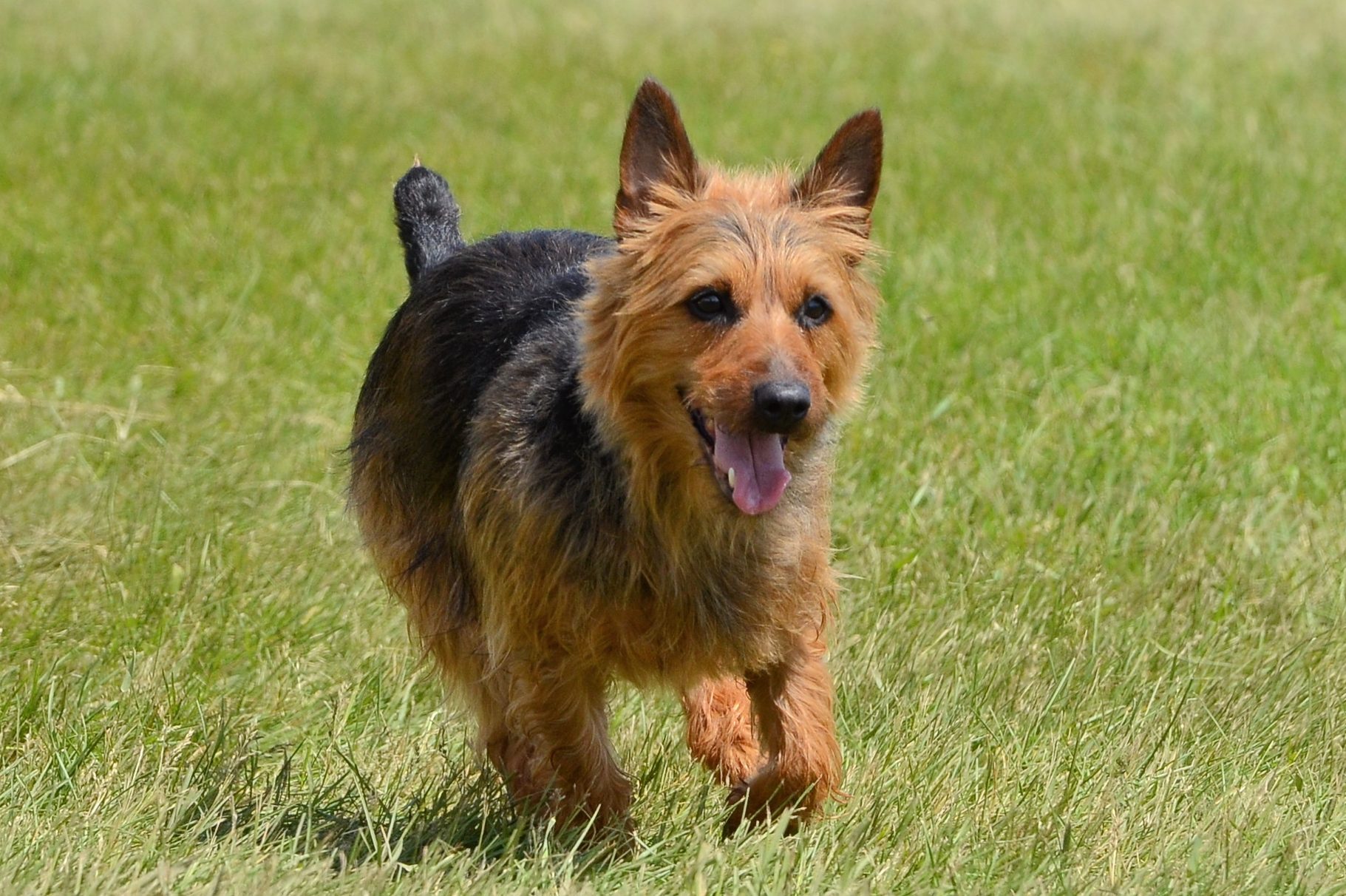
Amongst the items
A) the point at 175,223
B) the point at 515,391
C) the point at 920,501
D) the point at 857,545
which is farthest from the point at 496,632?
the point at 175,223

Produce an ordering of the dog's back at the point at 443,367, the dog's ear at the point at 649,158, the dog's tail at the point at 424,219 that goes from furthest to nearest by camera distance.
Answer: the dog's tail at the point at 424,219 < the dog's back at the point at 443,367 < the dog's ear at the point at 649,158

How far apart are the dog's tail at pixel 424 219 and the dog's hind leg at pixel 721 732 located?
1589mm

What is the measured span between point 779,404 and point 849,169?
774 mm

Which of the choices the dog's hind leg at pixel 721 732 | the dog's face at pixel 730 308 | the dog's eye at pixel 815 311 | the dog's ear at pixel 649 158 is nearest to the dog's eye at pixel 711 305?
the dog's face at pixel 730 308

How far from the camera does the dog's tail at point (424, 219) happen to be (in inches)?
209

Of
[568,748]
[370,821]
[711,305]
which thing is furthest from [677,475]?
[370,821]

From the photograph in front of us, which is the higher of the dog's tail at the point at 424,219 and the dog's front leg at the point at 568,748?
the dog's tail at the point at 424,219

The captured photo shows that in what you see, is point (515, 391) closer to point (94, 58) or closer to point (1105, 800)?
point (1105, 800)

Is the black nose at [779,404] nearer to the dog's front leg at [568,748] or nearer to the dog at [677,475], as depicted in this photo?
the dog at [677,475]

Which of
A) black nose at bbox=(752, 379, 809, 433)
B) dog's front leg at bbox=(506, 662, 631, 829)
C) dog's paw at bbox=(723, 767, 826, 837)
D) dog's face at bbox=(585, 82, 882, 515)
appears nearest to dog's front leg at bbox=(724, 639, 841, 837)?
dog's paw at bbox=(723, 767, 826, 837)

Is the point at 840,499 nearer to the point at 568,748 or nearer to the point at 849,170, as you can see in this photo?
the point at 849,170

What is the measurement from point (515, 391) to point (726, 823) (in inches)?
43.6

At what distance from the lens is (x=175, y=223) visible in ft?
28.6

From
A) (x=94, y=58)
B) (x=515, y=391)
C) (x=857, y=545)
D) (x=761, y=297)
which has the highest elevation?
(x=761, y=297)
